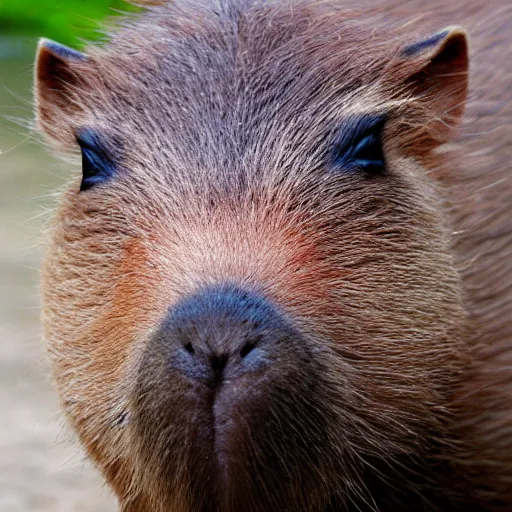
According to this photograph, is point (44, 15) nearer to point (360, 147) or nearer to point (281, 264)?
point (360, 147)

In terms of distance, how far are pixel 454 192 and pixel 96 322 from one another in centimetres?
100

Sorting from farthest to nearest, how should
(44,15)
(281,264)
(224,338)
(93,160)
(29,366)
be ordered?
(44,15)
(29,366)
(93,160)
(281,264)
(224,338)

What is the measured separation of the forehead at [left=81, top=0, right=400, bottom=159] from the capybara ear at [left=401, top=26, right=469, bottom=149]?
87 mm

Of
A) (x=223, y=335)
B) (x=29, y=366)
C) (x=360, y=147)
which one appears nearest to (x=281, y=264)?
(x=223, y=335)

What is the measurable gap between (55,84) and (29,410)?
2.07 m

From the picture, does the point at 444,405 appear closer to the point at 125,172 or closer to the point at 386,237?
the point at 386,237

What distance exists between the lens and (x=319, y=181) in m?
2.73

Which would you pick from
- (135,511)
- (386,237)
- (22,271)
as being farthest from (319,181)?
(22,271)

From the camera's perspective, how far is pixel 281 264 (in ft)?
8.16

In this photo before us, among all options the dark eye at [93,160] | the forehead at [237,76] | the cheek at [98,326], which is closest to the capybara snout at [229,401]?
the cheek at [98,326]

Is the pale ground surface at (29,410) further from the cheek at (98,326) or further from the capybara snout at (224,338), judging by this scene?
the capybara snout at (224,338)

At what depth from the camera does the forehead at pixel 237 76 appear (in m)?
2.76

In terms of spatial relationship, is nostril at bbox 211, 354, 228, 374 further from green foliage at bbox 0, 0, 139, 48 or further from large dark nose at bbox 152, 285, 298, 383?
green foliage at bbox 0, 0, 139, 48

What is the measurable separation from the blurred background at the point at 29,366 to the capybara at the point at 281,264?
1.49 feet
